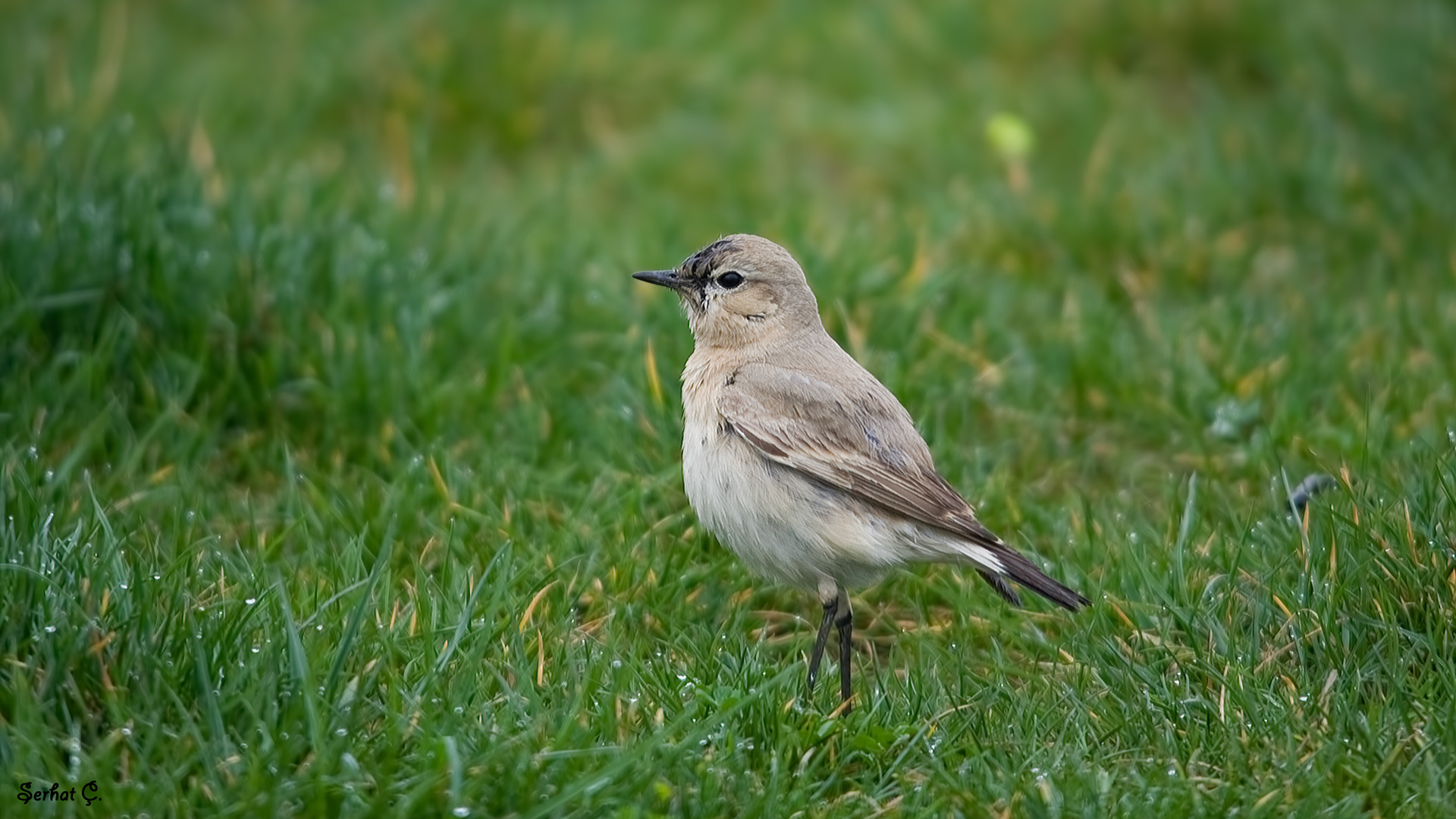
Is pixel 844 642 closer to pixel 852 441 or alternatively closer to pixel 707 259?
pixel 852 441

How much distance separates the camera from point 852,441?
16.3 feet

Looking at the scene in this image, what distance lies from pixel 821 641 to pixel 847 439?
60 cm

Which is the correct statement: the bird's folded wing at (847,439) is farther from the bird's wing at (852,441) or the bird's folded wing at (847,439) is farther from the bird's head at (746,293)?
the bird's head at (746,293)

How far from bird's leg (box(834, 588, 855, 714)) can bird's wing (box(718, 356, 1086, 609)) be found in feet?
1.15

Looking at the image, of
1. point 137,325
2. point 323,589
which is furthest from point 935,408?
point 137,325

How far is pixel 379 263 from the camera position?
652 centimetres

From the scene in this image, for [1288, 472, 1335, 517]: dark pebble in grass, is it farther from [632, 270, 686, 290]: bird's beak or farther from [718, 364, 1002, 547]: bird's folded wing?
[632, 270, 686, 290]: bird's beak

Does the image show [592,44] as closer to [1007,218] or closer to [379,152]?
[379,152]

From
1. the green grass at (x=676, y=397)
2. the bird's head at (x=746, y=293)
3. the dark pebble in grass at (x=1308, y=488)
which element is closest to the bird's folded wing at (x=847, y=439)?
the bird's head at (x=746, y=293)

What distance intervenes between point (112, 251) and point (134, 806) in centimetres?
308

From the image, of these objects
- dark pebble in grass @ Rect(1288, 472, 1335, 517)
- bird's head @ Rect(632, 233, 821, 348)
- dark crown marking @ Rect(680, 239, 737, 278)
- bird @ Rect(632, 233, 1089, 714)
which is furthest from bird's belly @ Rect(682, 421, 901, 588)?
dark pebble in grass @ Rect(1288, 472, 1335, 517)

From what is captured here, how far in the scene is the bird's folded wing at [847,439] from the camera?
4.80 meters

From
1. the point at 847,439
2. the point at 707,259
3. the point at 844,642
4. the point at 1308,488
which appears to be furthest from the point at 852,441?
the point at 1308,488

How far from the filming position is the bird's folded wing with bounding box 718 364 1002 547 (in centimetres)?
480
